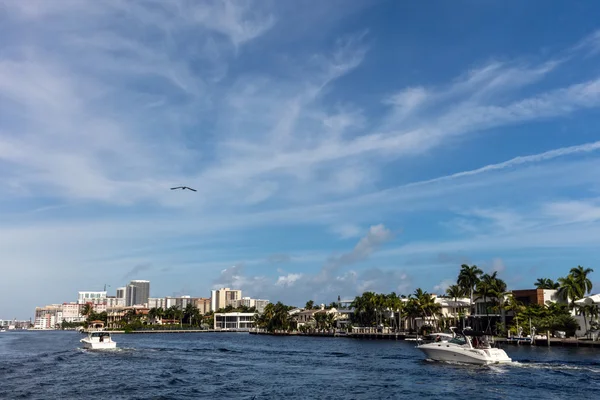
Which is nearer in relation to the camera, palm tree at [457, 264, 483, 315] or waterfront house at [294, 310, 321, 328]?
palm tree at [457, 264, 483, 315]

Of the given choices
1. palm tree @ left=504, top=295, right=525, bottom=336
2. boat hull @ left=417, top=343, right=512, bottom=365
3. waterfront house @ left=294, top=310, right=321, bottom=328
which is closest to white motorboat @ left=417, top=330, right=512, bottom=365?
boat hull @ left=417, top=343, right=512, bottom=365

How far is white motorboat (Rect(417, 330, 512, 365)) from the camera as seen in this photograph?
55625mm

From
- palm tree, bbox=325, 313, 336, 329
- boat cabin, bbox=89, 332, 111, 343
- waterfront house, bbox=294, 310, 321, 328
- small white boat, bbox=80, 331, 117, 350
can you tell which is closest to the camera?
small white boat, bbox=80, 331, 117, 350

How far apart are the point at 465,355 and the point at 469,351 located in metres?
0.71

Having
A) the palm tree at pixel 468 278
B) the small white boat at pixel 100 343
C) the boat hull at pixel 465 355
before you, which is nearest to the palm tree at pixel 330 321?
the palm tree at pixel 468 278

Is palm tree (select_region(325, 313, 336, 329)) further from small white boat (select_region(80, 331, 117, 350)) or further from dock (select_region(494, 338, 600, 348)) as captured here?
small white boat (select_region(80, 331, 117, 350))

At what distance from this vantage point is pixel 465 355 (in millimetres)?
56938

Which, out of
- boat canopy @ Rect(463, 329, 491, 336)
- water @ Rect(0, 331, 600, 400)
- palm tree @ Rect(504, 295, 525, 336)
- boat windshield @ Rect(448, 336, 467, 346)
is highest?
palm tree @ Rect(504, 295, 525, 336)

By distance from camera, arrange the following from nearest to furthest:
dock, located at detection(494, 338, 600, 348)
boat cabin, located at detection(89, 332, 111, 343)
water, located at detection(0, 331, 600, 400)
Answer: water, located at detection(0, 331, 600, 400) → dock, located at detection(494, 338, 600, 348) → boat cabin, located at detection(89, 332, 111, 343)

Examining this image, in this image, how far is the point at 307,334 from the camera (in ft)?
544

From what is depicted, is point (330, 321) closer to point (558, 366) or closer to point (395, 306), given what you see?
point (395, 306)

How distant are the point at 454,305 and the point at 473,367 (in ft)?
279

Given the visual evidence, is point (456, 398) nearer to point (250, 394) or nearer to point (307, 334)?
point (250, 394)

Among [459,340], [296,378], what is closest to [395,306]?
[459,340]
